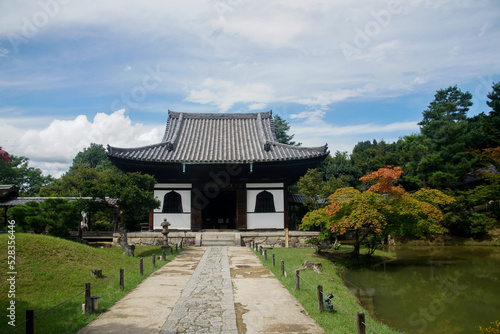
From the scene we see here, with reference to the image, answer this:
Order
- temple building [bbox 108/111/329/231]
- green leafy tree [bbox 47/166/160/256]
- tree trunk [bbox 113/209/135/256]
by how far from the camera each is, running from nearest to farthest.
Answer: green leafy tree [bbox 47/166/160/256]
tree trunk [bbox 113/209/135/256]
temple building [bbox 108/111/329/231]

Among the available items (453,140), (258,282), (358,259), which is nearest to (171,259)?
(258,282)

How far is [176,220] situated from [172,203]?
3.60 feet

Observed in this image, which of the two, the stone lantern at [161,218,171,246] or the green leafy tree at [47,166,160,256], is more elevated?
the green leafy tree at [47,166,160,256]

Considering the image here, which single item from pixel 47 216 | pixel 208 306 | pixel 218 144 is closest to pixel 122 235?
pixel 47 216

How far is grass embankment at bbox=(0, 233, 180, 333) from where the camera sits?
666 cm

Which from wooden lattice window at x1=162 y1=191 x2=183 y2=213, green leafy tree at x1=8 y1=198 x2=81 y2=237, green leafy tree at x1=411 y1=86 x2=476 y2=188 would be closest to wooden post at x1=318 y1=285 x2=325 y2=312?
green leafy tree at x1=8 y1=198 x2=81 y2=237

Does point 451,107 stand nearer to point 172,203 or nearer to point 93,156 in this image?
point 172,203

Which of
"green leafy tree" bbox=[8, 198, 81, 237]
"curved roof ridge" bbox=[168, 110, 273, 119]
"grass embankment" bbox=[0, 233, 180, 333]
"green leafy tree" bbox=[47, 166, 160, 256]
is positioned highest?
"curved roof ridge" bbox=[168, 110, 273, 119]

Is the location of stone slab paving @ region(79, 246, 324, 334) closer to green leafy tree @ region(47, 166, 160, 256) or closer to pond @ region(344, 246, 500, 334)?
pond @ region(344, 246, 500, 334)

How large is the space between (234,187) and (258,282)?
38.0ft

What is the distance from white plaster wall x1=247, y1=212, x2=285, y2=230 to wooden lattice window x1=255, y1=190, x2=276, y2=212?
318 mm

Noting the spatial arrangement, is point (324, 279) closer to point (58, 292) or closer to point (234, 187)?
point (58, 292)

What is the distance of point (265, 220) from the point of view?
69.3 feet

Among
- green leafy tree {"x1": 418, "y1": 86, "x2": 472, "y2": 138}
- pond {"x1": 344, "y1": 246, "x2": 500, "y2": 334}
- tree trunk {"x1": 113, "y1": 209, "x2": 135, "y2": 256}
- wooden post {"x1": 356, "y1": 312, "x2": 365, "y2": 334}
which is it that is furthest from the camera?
green leafy tree {"x1": 418, "y1": 86, "x2": 472, "y2": 138}
